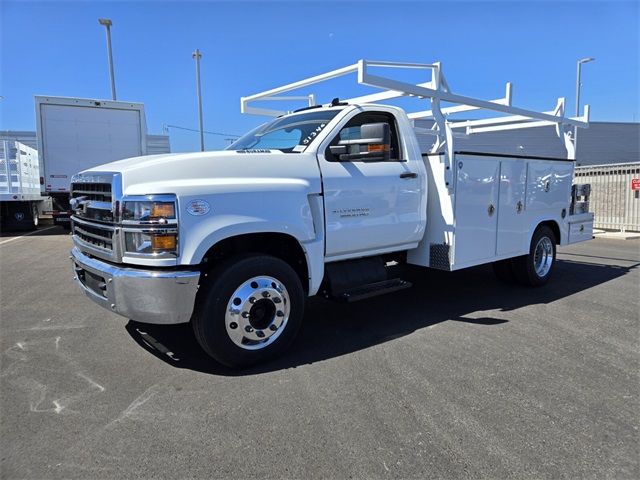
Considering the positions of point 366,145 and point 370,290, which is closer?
point 366,145

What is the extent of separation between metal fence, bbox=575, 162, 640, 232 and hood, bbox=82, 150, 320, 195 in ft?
42.8

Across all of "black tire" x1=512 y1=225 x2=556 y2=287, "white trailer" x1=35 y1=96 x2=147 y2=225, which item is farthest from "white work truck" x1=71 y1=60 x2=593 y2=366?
"white trailer" x1=35 y1=96 x2=147 y2=225

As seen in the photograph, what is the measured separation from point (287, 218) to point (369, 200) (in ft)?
3.38

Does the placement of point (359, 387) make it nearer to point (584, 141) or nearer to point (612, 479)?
point (612, 479)

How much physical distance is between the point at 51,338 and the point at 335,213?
9.95 feet

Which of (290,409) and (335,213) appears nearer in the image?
(290,409)

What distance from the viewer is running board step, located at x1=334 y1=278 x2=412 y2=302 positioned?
4.37 m

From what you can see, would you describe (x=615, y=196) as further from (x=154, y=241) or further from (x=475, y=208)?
(x=154, y=241)

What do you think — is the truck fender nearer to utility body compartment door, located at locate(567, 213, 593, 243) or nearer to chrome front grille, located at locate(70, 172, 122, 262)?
chrome front grille, located at locate(70, 172, 122, 262)

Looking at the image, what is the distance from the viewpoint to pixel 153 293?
336cm

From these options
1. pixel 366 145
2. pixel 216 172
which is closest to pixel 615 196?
pixel 366 145

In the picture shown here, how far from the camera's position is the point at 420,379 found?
3613mm

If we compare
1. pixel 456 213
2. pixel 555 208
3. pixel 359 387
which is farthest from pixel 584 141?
pixel 359 387

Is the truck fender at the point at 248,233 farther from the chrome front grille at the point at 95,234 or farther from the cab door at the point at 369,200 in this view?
the chrome front grille at the point at 95,234
